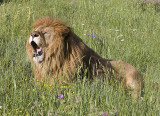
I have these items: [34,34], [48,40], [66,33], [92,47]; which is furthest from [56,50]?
[92,47]

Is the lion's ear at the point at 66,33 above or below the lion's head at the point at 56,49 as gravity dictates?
above

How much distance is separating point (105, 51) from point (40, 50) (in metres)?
1.88

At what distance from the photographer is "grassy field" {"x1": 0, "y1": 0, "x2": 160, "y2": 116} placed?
2.39 m

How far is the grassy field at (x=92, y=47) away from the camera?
239 centimetres

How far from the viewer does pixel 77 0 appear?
9273 millimetres

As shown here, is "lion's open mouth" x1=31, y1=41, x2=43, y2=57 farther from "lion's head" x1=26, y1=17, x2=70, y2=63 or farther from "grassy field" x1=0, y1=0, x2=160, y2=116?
"grassy field" x1=0, y1=0, x2=160, y2=116

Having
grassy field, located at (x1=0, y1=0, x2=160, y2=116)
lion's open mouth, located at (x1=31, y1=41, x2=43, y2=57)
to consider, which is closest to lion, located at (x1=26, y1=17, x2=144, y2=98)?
lion's open mouth, located at (x1=31, y1=41, x2=43, y2=57)

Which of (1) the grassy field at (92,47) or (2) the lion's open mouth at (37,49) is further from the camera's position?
(2) the lion's open mouth at (37,49)

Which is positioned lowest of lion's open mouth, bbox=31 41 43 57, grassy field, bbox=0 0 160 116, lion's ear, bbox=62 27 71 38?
grassy field, bbox=0 0 160 116

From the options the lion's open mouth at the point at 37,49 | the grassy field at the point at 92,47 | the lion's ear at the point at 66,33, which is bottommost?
the grassy field at the point at 92,47

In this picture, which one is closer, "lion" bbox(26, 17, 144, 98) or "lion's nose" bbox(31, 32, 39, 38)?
"lion's nose" bbox(31, 32, 39, 38)

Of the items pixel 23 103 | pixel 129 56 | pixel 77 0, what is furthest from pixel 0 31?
pixel 77 0

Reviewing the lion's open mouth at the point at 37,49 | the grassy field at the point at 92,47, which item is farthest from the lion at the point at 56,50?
the grassy field at the point at 92,47

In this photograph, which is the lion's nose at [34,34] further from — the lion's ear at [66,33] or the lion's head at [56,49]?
the lion's ear at [66,33]
